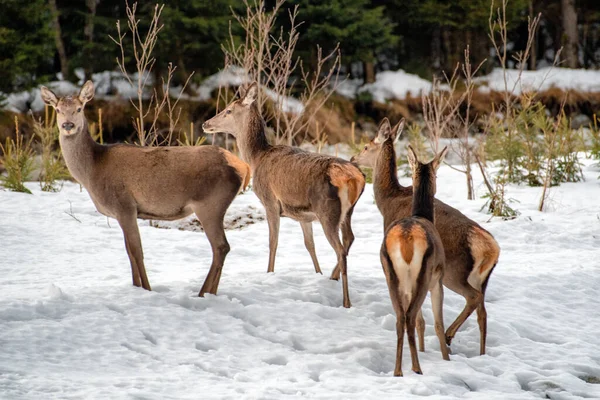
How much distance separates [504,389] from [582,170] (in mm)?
9216

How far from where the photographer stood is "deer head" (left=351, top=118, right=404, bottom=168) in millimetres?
7699

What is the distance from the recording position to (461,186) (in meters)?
13.3

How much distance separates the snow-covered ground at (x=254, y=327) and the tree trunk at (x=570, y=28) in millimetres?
16084

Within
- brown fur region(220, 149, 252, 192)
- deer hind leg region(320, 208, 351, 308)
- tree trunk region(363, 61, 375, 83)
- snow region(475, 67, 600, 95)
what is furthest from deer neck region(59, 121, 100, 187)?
snow region(475, 67, 600, 95)

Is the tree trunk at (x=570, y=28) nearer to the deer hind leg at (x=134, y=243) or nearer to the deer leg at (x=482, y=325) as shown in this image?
the deer leg at (x=482, y=325)

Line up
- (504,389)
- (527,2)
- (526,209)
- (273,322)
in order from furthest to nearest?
1. (527,2)
2. (526,209)
3. (273,322)
4. (504,389)

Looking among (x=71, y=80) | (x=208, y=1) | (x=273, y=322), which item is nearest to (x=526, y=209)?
(x=273, y=322)

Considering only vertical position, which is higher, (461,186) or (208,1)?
(208,1)

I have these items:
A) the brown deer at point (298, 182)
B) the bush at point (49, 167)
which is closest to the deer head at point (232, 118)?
the brown deer at point (298, 182)

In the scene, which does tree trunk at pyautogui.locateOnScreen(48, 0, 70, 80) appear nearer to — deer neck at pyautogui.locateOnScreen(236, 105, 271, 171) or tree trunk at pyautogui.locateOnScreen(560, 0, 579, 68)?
deer neck at pyautogui.locateOnScreen(236, 105, 271, 171)

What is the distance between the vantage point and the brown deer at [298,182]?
6.91 m

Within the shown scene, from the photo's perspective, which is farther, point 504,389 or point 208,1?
point 208,1

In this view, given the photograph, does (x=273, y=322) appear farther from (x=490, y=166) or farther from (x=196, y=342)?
(x=490, y=166)

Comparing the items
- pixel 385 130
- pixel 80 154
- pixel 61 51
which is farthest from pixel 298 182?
pixel 61 51
